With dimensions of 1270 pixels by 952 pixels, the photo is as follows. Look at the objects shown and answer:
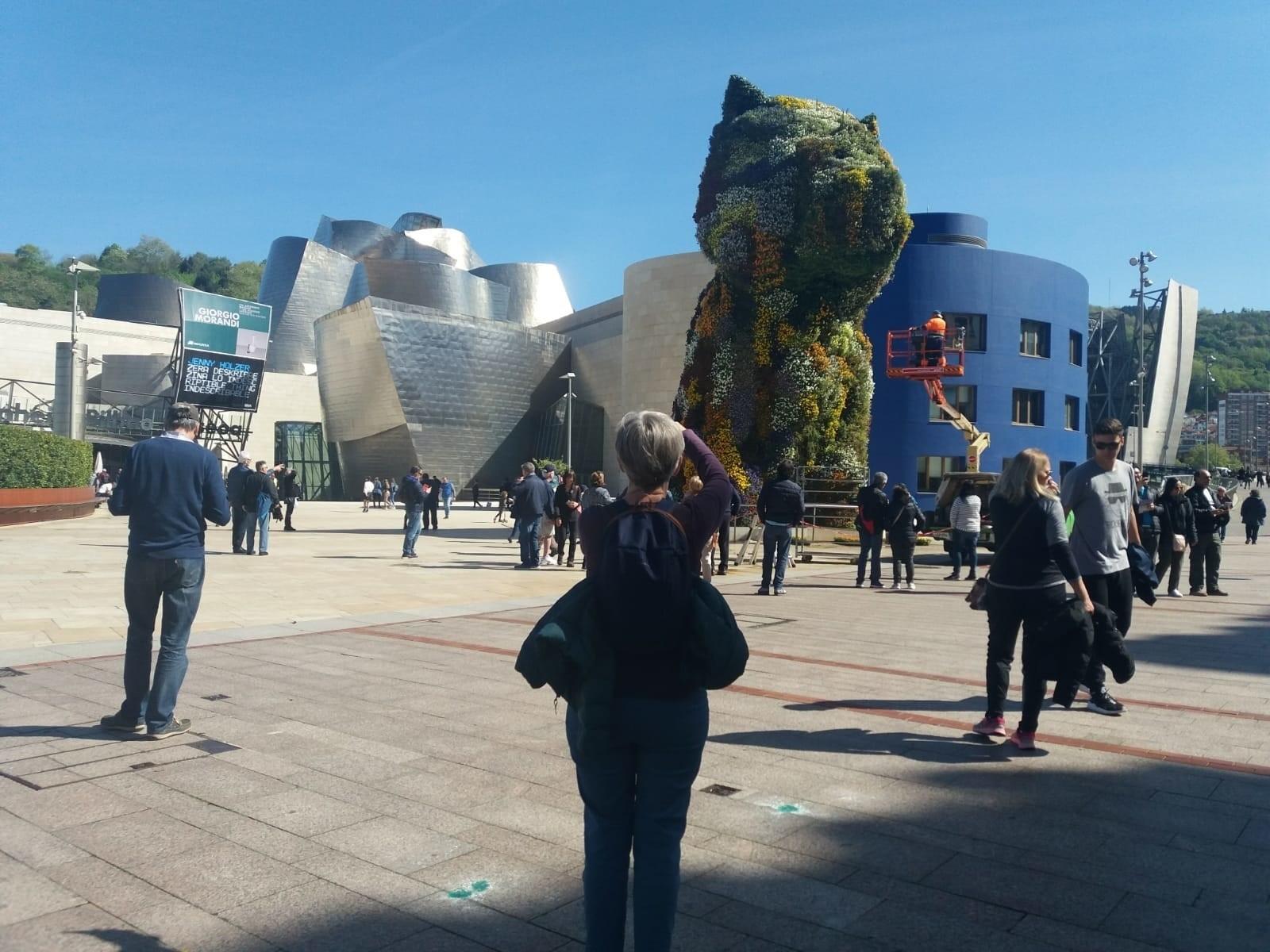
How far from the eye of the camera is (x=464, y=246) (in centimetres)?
8244

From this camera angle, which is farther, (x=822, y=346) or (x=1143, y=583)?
(x=822, y=346)

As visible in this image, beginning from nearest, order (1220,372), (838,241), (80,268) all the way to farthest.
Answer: (838,241) < (80,268) < (1220,372)

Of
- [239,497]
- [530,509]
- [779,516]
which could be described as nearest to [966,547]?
[779,516]

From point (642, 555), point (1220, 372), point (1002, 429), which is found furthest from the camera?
point (1220, 372)

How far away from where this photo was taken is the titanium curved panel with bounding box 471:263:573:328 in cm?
7810

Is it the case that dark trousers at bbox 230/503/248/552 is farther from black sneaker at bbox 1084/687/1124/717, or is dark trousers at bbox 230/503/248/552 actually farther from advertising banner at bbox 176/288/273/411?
advertising banner at bbox 176/288/273/411

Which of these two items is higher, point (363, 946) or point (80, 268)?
point (80, 268)

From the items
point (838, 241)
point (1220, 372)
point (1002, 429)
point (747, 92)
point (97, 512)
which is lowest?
point (97, 512)

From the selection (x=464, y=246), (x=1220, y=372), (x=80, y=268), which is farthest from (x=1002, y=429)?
(x=1220, y=372)

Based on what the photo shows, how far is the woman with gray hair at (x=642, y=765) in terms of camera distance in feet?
7.68

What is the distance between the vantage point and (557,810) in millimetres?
3975

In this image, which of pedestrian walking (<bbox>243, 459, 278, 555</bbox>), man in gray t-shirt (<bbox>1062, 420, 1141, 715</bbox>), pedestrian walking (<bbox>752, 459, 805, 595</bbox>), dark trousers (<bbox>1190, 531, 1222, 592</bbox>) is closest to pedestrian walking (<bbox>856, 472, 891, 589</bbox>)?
pedestrian walking (<bbox>752, 459, 805, 595</bbox>)

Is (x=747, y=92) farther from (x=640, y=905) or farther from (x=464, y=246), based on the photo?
(x=464, y=246)

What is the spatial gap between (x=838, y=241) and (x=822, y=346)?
236 cm
